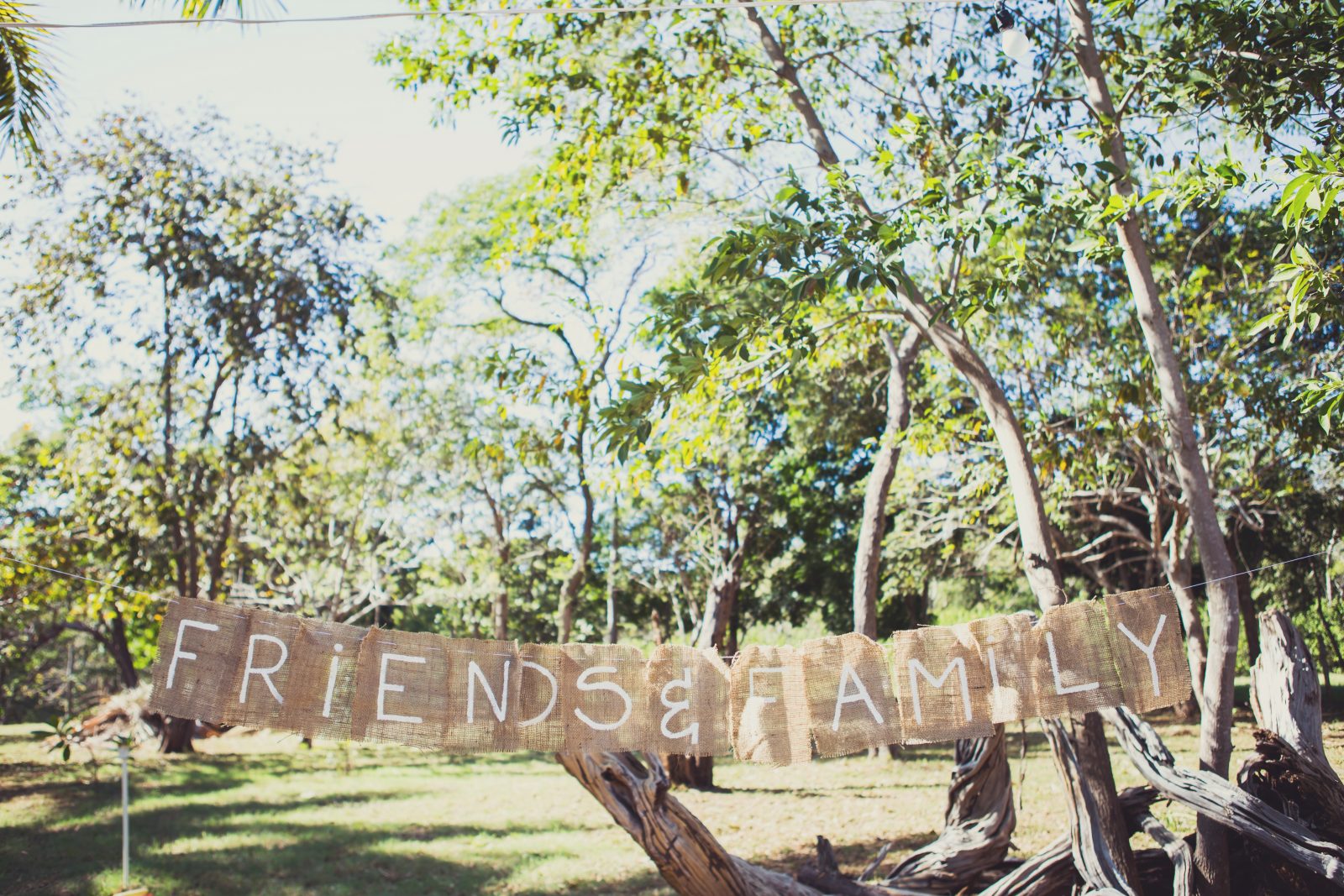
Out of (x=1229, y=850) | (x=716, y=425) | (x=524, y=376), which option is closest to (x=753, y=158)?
(x=716, y=425)

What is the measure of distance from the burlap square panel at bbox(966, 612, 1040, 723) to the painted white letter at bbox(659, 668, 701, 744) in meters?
1.29

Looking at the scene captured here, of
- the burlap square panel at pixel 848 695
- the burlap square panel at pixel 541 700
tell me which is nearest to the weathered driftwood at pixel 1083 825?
the burlap square panel at pixel 848 695

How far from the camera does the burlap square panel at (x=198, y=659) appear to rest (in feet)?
12.2

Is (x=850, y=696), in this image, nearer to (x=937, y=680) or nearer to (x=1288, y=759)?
(x=937, y=680)

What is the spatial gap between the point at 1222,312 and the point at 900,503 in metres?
6.46

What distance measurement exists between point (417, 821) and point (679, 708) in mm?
7693

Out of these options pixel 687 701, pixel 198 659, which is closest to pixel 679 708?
pixel 687 701

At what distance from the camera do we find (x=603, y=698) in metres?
4.12

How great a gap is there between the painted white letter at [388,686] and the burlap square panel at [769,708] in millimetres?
1337

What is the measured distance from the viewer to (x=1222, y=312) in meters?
11.6

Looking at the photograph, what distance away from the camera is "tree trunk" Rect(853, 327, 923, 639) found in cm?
899

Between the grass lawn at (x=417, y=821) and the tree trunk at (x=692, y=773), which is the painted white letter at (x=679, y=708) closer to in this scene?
the grass lawn at (x=417, y=821)

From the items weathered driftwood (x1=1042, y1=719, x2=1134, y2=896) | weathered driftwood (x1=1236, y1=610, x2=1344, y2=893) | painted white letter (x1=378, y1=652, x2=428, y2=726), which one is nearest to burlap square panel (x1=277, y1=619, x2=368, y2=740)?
painted white letter (x1=378, y1=652, x2=428, y2=726)

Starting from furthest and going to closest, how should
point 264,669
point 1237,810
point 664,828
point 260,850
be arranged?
point 260,850 < point 664,828 < point 1237,810 < point 264,669
